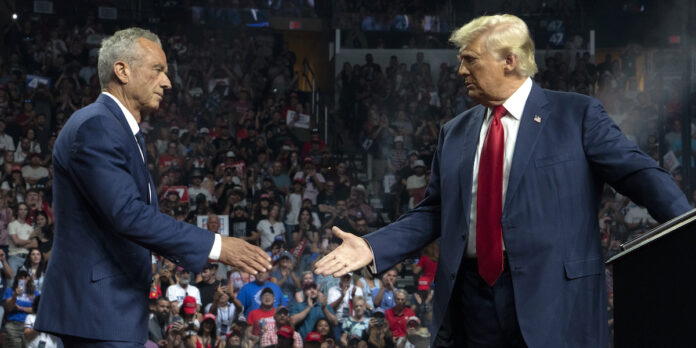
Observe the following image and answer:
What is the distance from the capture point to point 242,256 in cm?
251

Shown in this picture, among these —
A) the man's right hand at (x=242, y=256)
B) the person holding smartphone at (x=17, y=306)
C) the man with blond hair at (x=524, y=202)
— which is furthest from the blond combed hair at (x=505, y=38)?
the person holding smartphone at (x=17, y=306)

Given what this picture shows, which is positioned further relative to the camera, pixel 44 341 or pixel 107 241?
pixel 44 341

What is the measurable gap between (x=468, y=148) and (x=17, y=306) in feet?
19.6

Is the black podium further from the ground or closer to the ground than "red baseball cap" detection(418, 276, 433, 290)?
further from the ground

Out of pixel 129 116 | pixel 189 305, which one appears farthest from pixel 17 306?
pixel 129 116

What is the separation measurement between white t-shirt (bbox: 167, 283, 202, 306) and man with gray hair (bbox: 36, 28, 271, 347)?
194 inches

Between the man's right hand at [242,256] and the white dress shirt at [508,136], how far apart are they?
666 millimetres

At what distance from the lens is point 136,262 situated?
7.95 feet

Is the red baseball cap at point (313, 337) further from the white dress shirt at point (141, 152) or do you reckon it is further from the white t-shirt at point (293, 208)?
the white dress shirt at point (141, 152)

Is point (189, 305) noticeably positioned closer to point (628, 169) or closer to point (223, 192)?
point (223, 192)

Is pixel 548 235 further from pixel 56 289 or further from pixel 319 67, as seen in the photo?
pixel 319 67

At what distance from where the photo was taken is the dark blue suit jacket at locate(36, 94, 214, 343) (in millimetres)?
2312

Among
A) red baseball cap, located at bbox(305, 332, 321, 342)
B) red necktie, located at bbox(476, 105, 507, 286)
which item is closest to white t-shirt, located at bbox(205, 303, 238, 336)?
red baseball cap, located at bbox(305, 332, 321, 342)

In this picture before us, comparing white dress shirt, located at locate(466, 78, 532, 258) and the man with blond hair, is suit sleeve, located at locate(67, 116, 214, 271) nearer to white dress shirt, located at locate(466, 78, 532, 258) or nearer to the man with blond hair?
the man with blond hair
